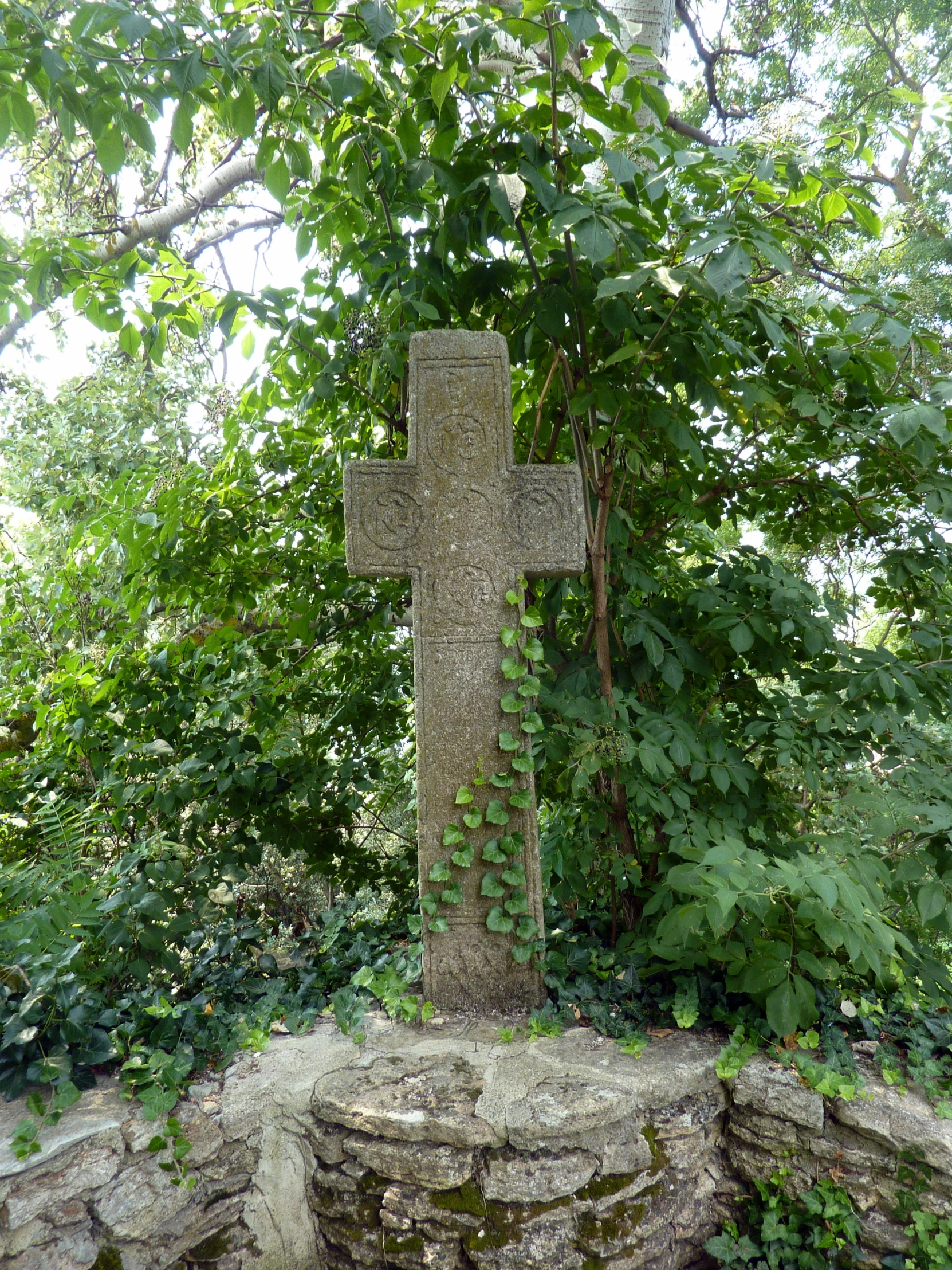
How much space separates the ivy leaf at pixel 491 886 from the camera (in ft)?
7.45

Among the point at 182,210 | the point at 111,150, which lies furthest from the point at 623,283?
the point at 182,210

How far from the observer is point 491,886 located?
7.45ft

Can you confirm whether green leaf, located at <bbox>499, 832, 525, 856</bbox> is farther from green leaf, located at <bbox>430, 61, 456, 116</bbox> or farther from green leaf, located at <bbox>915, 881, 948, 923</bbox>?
green leaf, located at <bbox>430, 61, 456, 116</bbox>

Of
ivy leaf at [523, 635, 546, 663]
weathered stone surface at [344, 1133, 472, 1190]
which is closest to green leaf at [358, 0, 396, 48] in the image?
ivy leaf at [523, 635, 546, 663]

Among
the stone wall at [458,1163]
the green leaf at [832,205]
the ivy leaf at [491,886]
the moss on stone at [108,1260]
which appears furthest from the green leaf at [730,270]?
the moss on stone at [108,1260]

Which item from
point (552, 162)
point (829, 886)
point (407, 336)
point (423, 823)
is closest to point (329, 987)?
point (423, 823)

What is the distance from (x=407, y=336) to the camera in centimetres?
246

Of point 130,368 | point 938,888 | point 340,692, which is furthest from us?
point 130,368

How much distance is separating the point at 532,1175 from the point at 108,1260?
88 cm

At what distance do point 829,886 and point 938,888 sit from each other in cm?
48

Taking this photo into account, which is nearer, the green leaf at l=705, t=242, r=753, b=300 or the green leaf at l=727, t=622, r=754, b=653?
the green leaf at l=705, t=242, r=753, b=300

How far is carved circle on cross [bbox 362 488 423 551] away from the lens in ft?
7.71

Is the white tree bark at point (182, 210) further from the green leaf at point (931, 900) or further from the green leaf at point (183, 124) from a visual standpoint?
the green leaf at point (931, 900)

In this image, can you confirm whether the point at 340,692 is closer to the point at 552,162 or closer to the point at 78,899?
the point at 78,899
